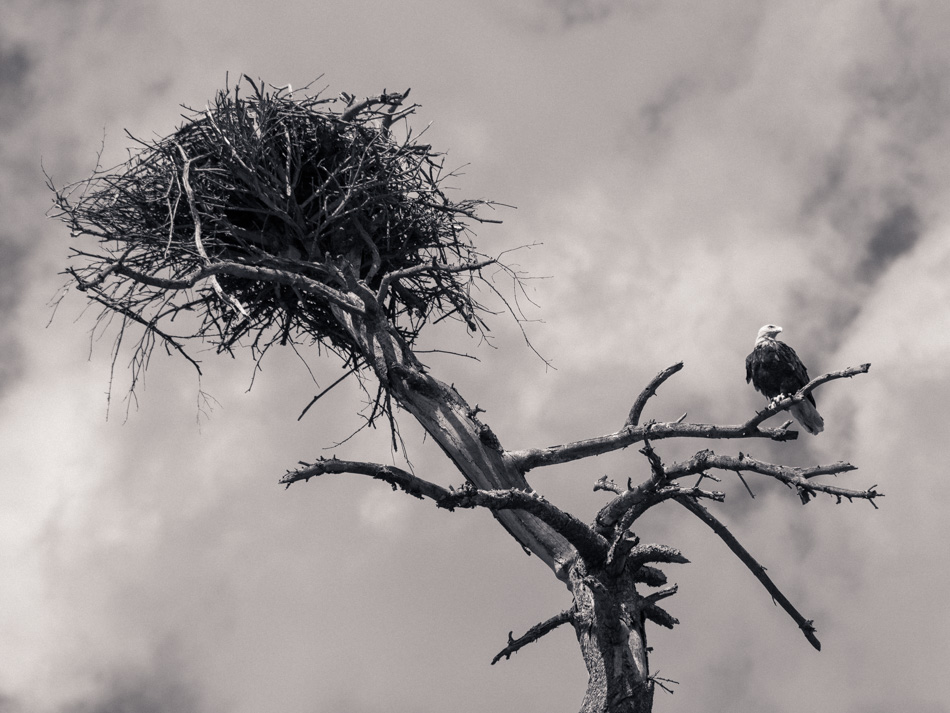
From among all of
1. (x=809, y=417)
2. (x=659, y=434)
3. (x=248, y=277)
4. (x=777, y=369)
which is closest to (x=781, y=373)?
(x=777, y=369)

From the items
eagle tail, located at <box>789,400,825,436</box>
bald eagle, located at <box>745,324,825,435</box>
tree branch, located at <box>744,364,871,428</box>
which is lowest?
tree branch, located at <box>744,364,871,428</box>

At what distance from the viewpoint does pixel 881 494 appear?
4891mm

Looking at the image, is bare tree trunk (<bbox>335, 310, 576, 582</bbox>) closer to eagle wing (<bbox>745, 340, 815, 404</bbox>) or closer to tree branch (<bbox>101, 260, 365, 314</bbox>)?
tree branch (<bbox>101, 260, 365, 314</bbox>)

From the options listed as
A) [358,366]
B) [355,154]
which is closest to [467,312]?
[358,366]

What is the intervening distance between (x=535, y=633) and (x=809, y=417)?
4337 millimetres

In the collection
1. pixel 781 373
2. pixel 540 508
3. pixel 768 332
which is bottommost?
pixel 540 508

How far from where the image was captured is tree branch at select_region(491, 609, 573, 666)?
5.64 metres

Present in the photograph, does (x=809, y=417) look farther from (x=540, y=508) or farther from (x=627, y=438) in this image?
(x=540, y=508)

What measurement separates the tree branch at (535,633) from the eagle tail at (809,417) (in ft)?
13.2

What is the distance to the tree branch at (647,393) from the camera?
581 centimetres

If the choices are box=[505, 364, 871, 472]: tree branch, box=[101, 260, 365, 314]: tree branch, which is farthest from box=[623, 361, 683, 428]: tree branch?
box=[101, 260, 365, 314]: tree branch

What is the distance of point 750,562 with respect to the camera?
18.8 ft

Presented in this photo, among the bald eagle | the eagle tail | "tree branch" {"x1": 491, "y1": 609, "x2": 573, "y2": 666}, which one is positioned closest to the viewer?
"tree branch" {"x1": 491, "y1": 609, "x2": 573, "y2": 666}

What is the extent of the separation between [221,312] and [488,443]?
2555 mm
